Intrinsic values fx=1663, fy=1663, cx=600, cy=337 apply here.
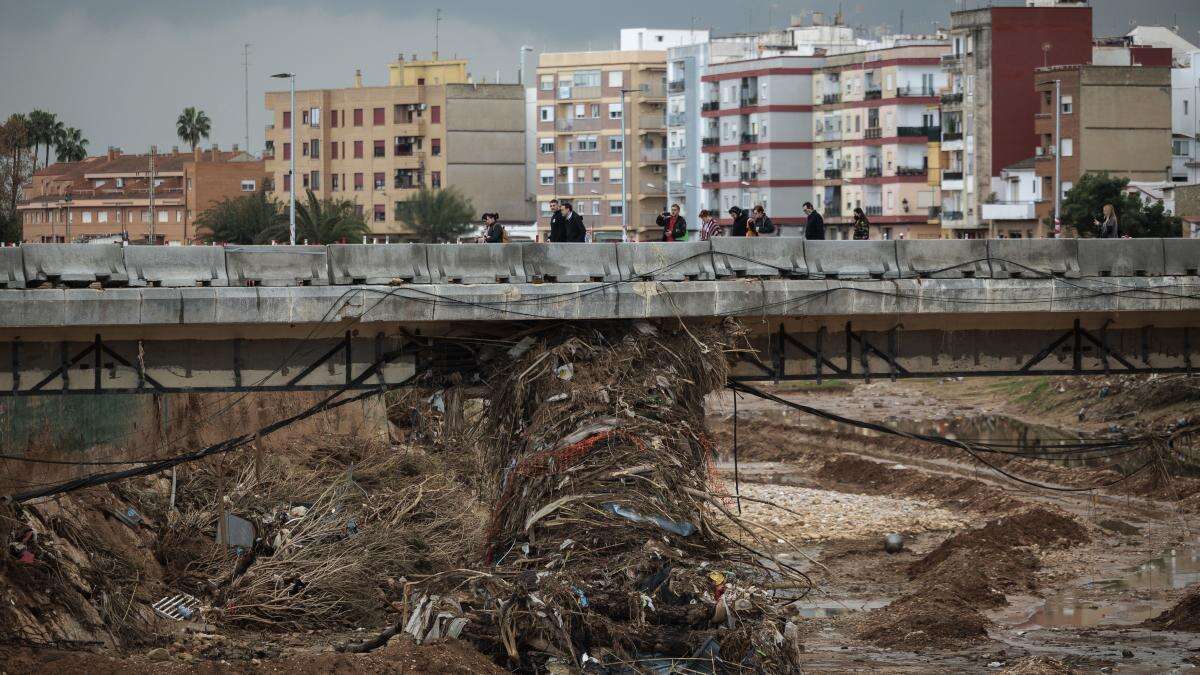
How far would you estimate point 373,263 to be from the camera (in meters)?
21.8

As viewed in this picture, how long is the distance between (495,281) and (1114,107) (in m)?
54.0

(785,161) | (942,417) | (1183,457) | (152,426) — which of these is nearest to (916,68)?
(785,161)

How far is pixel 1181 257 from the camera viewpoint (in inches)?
940

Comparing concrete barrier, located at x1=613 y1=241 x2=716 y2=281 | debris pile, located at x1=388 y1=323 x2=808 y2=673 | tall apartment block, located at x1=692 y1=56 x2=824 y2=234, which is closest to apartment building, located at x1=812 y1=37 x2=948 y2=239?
tall apartment block, located at x1=692 y1=56 x2=824 y2=234

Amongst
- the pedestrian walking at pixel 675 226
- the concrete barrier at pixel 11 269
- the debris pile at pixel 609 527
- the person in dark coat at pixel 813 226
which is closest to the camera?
the debris pile at pixel 609 527

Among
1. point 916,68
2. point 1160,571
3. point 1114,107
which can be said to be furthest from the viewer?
point 916,68

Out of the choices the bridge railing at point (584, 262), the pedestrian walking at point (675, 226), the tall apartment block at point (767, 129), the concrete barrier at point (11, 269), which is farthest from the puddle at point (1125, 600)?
the tall apartment block at point (767, 129)

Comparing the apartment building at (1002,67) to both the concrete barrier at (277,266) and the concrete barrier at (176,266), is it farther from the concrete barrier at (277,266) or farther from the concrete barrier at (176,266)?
the concrete barrier at (176,266)

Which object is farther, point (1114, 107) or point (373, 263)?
point (1114, 107)

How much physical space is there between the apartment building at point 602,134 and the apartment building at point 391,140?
3163mm

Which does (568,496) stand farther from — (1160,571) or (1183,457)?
(1183,457)

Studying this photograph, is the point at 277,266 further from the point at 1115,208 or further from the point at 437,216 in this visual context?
the point at 437,216

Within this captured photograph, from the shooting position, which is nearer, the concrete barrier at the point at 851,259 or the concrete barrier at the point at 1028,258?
the concrete barrier at the point at 851,259

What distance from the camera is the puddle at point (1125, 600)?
1088 inches
